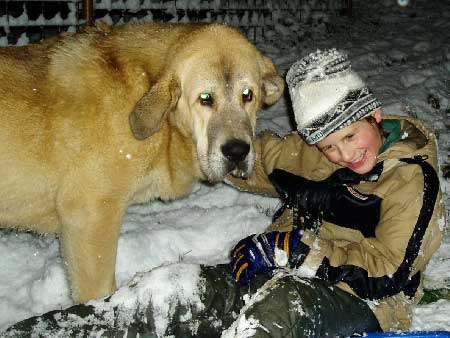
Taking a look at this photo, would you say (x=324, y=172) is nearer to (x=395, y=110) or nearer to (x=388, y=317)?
(x=388, y=317)

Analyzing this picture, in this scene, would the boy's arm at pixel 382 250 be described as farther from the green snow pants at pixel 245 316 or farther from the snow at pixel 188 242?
the snow at pixel 188 242

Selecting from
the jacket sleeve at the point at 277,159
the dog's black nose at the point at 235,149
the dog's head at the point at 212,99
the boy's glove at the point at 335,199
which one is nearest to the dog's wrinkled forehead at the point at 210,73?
the dog's head at the point at 212,99

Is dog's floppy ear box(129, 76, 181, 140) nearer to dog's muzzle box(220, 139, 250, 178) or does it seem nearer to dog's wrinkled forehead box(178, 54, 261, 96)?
dog's wrinkled forehead box(178, 54, 261, 96)

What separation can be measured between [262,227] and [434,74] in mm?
5135

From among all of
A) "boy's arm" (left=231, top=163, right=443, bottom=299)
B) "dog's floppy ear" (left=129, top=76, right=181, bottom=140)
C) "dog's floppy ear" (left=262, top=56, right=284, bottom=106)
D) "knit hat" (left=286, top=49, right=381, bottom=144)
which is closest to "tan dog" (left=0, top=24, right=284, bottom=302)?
"dog's floppy ear" (left=129, top=76, right=181, bottom=140)

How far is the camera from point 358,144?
265 cm

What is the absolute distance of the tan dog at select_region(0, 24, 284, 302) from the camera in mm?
2424

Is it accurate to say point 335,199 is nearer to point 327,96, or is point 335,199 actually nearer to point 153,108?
point 327,96

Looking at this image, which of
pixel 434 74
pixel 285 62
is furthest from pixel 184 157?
pixel 434 74

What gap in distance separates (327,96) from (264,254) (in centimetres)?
93

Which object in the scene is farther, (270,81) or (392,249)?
(270,81)

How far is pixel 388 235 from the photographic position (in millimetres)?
2416

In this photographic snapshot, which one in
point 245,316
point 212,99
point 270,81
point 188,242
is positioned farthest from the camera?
point 188,242

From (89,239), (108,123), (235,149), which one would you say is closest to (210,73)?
(235,149)
